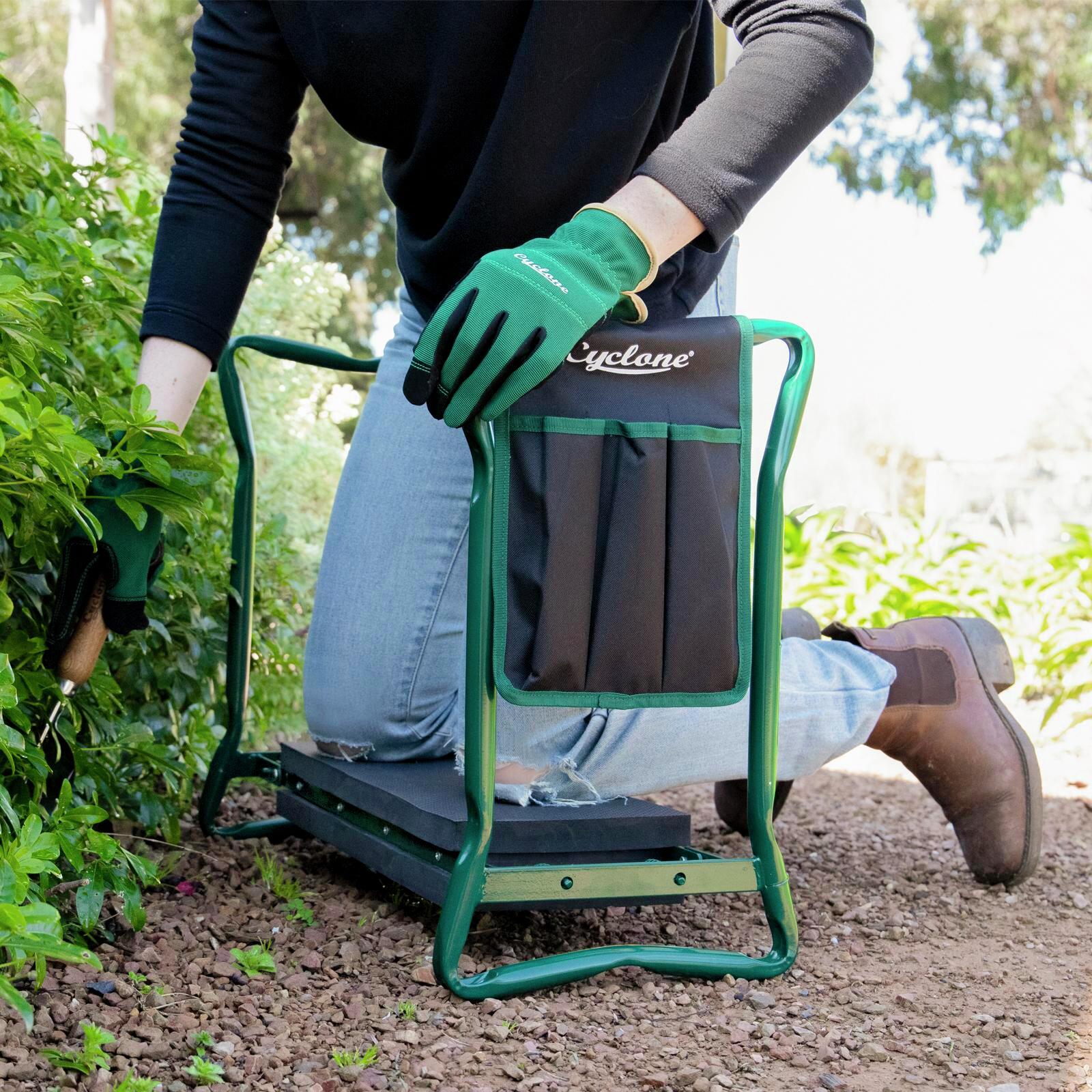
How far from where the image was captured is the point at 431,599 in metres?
1.85

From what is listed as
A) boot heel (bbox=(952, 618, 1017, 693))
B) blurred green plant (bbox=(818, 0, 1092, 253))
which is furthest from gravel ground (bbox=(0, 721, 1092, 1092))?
blurred green plant (bbox=(818, 0, 1092, 253))

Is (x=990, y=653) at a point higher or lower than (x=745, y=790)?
higher

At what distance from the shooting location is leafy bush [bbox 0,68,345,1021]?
1.10 meters

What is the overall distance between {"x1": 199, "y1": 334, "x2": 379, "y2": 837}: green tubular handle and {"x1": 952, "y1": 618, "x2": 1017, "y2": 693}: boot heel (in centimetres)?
115

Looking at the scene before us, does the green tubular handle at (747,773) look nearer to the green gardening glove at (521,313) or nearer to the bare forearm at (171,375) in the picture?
the green gardening glove at (521,313)

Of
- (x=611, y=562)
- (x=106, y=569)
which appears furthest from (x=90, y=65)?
(x=611, y=562)

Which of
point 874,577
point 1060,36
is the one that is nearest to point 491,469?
point 874,577

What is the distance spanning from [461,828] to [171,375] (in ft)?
2.46

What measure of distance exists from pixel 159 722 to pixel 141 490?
66 cm

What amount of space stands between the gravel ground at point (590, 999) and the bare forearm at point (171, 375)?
0.67 metres

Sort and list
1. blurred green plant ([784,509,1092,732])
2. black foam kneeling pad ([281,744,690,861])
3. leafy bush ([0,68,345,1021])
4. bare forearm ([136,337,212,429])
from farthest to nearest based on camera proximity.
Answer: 1. blurred green plant ([784,509,1092,732])
2. bare forearm ([136,337,212,429])
3. black foam kneeling pad ([281,744,690,861])
4. leafy bush ([0,68,345,1021])

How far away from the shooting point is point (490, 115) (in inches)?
65.2

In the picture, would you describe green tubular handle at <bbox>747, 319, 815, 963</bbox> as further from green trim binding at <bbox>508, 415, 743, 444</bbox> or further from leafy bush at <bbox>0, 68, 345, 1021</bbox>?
leafy bush at <bbox>0, 68, 345, 1021</bbox>

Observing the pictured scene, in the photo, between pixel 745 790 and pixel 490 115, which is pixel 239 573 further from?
pixel 745 790
